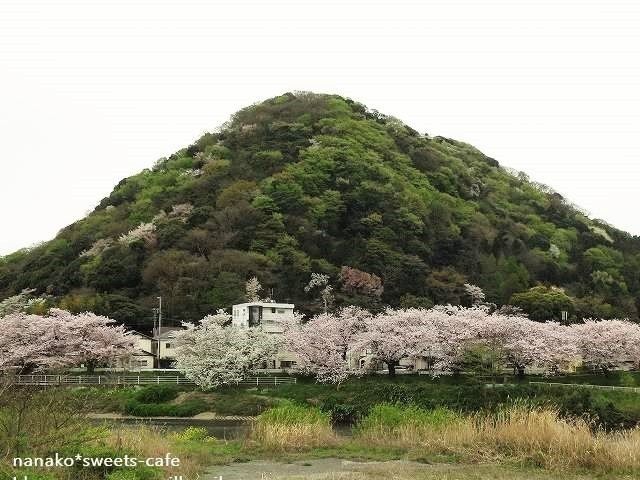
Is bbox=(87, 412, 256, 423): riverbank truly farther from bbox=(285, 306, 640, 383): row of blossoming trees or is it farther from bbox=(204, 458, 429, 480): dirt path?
bbox=(204, 458, 429, 480): dirt path

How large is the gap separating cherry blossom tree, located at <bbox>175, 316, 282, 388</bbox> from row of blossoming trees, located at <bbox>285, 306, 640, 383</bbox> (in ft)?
9.39

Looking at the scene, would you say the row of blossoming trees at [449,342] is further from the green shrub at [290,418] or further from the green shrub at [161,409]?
the green shrub at [290,418]

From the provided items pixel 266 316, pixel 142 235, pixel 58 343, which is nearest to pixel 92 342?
pixel 58 343

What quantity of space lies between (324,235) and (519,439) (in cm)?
6978

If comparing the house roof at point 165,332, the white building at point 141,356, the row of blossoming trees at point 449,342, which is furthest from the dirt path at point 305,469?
the house roof at point 165,332

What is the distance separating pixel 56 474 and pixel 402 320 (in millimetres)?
35819

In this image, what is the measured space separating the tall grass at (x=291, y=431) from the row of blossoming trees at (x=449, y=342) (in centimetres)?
2231

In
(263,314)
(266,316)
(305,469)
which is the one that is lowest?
(305,469)

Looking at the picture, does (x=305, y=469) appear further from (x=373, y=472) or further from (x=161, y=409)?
(x=161, y=409)

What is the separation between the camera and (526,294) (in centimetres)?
6538

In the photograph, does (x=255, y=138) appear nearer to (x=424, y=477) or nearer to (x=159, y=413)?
(x=159, y=413)

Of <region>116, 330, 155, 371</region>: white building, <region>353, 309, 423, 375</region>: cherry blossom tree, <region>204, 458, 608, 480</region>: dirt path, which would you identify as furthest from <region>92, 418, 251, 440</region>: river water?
<region>116, 330, 155, 371</region>: white building

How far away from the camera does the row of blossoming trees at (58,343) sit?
1832 inches

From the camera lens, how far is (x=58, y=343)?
1885 inches
